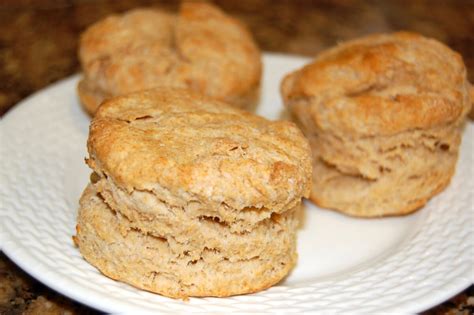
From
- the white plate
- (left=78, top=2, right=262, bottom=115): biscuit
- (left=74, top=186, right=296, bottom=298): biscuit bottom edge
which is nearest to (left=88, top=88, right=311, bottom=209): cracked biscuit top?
(left=74, top=186, right=296, bottom=298): biscuit bottom edge

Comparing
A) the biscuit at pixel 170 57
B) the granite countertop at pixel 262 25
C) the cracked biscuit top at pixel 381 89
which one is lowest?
the granite countertop at pixel 262 25

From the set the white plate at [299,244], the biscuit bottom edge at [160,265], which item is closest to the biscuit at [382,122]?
the white plate at [299,244]

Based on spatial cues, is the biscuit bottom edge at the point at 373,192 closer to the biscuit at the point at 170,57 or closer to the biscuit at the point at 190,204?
the biscuit at the point at 190,204

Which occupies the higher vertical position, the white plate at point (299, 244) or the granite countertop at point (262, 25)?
the white plate at point (299, 244)

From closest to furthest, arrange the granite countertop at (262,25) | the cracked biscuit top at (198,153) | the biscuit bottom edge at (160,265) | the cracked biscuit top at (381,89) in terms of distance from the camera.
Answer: the cracked biscuit top at (198,153)
the biscuit bottom edge at (160,265)
the cracked biscuit top at (381,89)
the granite countertop at (262,25)

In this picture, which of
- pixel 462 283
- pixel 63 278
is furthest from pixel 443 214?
pixel 63 278

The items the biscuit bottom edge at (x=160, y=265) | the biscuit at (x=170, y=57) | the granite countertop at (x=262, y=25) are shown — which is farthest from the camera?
the granite countertop at (x=262, y=25)

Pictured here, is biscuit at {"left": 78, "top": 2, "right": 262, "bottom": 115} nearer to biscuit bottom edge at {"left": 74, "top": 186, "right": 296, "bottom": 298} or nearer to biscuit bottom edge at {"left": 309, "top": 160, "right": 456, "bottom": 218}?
biscuit bottom edge at {"left": 309, "top": 160, "right": 456, "bottom": 218}

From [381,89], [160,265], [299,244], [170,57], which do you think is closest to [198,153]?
[160,265]
